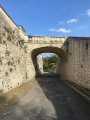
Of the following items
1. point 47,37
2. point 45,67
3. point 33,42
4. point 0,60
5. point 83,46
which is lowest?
point 45,67

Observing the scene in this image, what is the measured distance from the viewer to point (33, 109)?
14.6 ft

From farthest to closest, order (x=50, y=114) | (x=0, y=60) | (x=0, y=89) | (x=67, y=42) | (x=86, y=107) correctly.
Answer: (x=67, y=42), (x=0, y=60), (x=0, y=89), (x=86, y=107), (x=50, y=114)

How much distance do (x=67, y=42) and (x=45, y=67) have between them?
31.1m

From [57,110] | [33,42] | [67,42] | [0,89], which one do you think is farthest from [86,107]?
[33,42]

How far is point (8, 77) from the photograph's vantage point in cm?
705

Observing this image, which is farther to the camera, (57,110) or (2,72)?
(2,72)

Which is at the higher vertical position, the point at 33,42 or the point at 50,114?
the point at 33,42

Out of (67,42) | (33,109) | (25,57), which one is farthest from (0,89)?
(67,42)

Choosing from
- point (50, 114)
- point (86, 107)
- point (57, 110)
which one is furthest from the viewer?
point (86, 107)

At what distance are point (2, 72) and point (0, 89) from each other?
1267 millimetres

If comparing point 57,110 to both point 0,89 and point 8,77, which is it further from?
point 8,77

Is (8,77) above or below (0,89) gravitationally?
above

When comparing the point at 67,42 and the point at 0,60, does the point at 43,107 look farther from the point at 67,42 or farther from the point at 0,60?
the point at 67,42

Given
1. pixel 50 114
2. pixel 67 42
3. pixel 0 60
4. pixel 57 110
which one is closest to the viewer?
pixel 50 114
